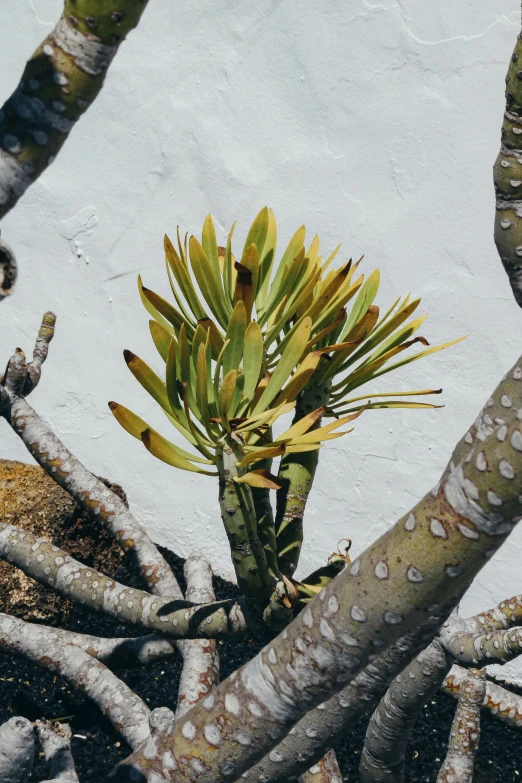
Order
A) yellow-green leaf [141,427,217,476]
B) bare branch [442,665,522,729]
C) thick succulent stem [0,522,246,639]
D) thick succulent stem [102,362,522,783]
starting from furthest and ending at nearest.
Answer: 1. bare branch [442,665,522,729]
2. thick succulent stem [0,522,246,639]
3. yellow-green leaf [141,427,217,476]
4. thick succulent stem [102,362,522,783]

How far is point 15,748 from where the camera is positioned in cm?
64

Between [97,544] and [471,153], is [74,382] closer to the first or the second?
[97,544]

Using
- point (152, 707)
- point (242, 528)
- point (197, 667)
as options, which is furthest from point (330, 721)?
point (152, 707)

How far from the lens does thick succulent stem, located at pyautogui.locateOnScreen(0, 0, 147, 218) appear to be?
500 millimetres

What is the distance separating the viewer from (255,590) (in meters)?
0.75

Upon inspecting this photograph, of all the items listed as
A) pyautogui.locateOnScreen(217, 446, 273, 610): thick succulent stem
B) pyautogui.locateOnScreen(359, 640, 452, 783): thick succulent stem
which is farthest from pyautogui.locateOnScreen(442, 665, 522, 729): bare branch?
pyautogui.locateOnScreen(217, 446, 273, 610): thick succulent stem

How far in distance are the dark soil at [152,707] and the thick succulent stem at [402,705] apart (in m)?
0.43

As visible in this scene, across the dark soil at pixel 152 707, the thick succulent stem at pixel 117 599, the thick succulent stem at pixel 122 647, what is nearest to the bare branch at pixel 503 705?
the dark soil at pixel 152 707

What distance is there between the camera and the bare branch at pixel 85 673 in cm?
122

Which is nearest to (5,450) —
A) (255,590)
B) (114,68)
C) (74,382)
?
(74,382)

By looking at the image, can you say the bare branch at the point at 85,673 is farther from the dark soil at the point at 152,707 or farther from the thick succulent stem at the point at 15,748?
the thick succulent stem at the point at 15,748

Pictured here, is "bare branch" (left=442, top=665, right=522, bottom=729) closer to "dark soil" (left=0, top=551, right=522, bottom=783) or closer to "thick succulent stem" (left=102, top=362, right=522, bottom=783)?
"dark soil" (left=0, top=551, right=522, bottom=783)

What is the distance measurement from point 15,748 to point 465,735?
74cm

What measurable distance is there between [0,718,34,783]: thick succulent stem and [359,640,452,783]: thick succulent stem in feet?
1.59
